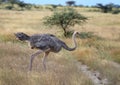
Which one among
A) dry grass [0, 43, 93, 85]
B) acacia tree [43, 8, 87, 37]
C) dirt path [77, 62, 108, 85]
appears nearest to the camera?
dry grass [0, 43, 93, 85]

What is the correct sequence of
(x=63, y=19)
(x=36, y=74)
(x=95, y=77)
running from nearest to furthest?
(x=36, y=74) → (x=95, y=77) → (x=63, y=19)

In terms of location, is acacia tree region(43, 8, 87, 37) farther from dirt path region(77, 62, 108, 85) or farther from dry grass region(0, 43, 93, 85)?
dry grass region(0, 43, 93, 85)

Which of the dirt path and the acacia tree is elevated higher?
the dirt path

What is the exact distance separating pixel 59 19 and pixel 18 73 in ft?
54.5

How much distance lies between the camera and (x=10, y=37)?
67.1 feet

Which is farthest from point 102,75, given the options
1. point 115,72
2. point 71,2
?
point 71,2

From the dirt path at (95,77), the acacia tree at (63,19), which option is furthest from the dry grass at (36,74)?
the acacia tree at (63,19)

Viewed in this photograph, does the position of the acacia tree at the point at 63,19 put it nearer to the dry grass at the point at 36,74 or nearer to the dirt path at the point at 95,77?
the dirt path at the point at 95,77

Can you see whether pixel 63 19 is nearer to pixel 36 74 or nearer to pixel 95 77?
pixel 95 77

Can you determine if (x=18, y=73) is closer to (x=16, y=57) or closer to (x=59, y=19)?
(x=16, y=57)

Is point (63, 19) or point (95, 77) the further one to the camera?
point (63, 19)

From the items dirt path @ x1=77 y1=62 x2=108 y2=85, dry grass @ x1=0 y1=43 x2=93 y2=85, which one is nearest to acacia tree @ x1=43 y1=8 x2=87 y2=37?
dirt path @ x1=77 y1=62 x2=108 y2=85

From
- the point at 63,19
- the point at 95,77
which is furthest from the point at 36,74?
the point at 63,19

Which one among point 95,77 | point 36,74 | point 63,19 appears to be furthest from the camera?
point 63,19
